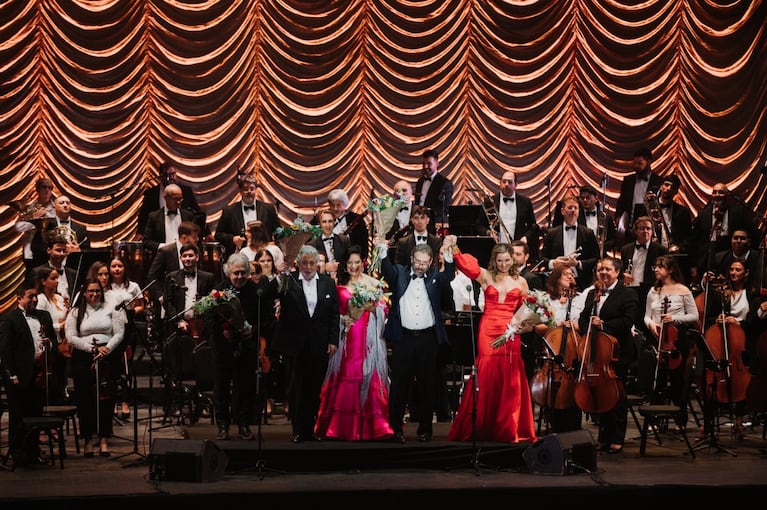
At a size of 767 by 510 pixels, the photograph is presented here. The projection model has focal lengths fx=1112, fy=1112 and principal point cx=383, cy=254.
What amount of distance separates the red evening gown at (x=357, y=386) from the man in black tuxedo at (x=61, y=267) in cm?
260

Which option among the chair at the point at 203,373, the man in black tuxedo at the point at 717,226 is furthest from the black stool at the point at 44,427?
the man in black tuxedo at the point at 717,226

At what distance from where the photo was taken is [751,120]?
13.0 metres

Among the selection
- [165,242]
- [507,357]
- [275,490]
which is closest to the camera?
[275,490]

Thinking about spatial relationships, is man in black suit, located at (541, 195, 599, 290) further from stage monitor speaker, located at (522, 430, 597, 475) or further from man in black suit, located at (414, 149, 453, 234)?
stage monitor speaker, located at (522, 430, 597, 475)

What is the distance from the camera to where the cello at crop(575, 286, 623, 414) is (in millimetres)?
7953

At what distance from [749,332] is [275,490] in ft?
14.3

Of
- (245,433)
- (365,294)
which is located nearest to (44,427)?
(245,433)

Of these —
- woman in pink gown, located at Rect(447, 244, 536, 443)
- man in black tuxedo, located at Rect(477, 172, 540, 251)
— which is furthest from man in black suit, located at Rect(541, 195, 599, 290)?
woman in pink gown, located at Rect(447, 244, 536, 443)

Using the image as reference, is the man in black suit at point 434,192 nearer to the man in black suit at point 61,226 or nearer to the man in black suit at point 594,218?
the man in black suit at point 594,218

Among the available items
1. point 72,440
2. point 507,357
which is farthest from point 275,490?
point 72,440

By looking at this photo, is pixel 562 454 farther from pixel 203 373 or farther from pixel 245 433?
pixel 203 373

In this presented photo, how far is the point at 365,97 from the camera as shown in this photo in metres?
12.8

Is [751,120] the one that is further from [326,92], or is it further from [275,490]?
[275,490]

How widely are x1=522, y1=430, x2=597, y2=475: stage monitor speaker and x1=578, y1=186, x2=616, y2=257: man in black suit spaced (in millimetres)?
3086
